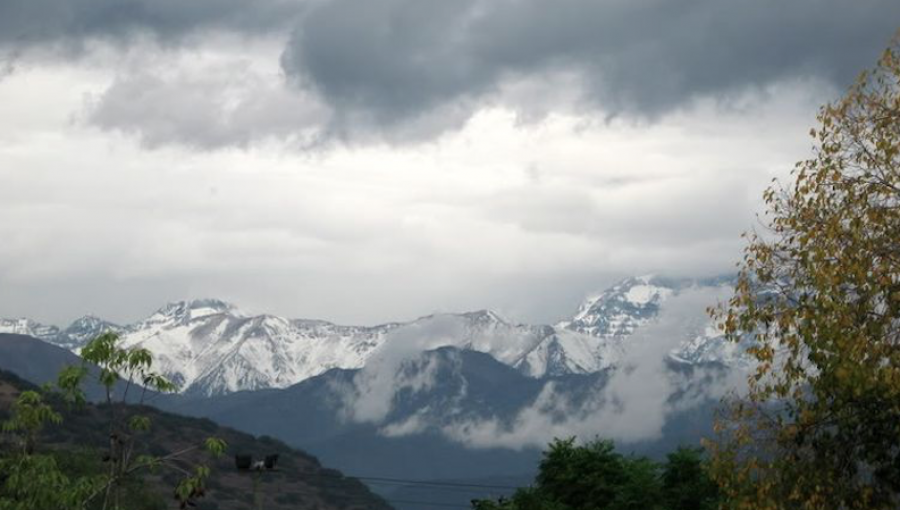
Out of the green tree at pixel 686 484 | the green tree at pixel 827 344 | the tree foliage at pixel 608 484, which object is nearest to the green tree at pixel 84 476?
the green tree at pixel 827 344

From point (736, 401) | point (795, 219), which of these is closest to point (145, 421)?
point (736, 401)

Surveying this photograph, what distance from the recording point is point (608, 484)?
7238 centimetres

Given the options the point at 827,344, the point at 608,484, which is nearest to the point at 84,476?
the point at 827,344

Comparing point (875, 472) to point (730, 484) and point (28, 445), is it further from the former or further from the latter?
point (28, 445)

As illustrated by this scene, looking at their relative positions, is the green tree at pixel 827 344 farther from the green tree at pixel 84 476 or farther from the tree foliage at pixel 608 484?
the tree foliage at pixel 608 484

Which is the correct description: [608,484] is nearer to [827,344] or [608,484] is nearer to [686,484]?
[686,484]

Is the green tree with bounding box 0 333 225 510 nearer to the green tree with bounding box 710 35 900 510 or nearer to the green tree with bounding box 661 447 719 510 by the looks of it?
the green tree with bounding box 710 35 900 510

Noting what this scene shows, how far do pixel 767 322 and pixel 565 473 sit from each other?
4546cm

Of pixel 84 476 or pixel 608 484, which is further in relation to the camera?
pixel 608 484

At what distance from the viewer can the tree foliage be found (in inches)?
2717

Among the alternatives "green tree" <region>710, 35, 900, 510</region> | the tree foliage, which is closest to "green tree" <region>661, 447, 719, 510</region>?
the tree foliage

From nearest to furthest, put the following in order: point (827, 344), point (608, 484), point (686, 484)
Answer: point (827, 344) < point (686, 484) < point (608, 484)

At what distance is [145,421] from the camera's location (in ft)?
→ 103

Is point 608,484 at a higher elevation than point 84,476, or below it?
higher
